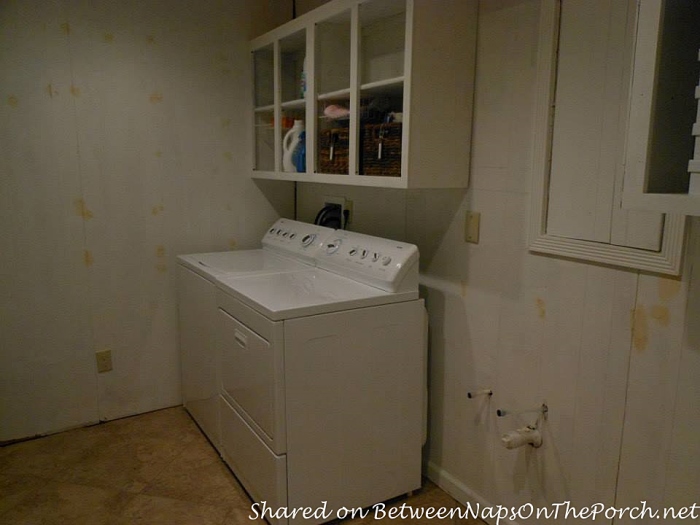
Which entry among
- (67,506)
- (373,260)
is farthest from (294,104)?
(67,506)

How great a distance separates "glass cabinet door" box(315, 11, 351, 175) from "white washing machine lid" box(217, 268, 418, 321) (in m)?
0.47

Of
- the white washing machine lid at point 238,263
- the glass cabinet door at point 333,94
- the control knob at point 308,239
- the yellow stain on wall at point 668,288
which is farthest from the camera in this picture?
the control knob at point 308,239

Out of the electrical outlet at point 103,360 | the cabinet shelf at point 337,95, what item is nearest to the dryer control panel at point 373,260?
the cabinet shelf at point 337,95

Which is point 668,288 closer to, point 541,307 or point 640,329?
point 640,329

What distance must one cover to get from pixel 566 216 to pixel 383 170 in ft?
2.21

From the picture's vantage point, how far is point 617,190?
1513mm

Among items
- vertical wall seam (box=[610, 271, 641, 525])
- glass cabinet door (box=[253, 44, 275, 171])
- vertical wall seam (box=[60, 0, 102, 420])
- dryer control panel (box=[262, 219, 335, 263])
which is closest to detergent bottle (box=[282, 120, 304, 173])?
glass cabinet door (box=[253, 44, 275, 171])

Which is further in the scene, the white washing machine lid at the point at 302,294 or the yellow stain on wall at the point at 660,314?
the white washing machine lid at the point at 302,294

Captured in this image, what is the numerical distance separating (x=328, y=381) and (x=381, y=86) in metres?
1.09

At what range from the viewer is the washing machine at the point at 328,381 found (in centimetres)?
183

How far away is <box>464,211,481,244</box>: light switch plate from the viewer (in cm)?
198

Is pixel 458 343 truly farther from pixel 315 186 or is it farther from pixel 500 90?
pixel 315 186

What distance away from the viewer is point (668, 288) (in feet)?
4.62

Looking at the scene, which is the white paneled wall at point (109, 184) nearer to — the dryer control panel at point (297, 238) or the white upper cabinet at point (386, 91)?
the dryer control panel at point (297, 238)
